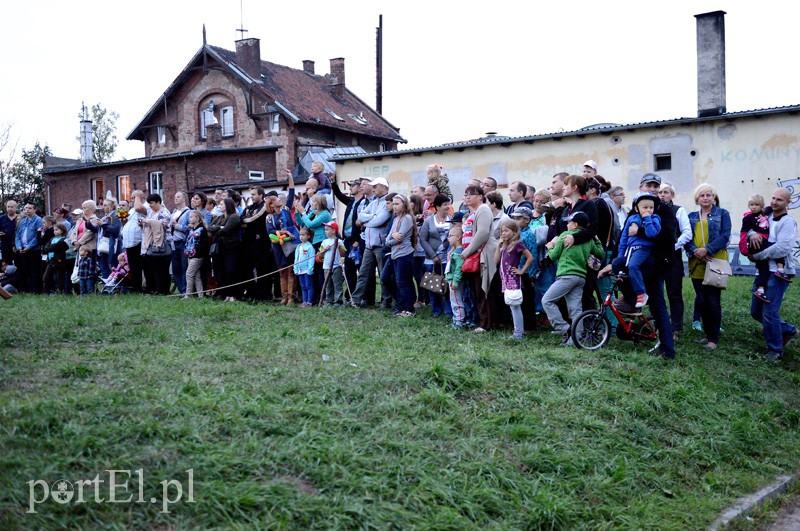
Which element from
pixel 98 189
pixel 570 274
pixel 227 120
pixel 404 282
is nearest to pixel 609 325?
pixel 570 274

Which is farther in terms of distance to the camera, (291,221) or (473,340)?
(291,221)

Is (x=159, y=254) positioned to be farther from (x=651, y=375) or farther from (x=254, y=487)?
(x=254, y=487)

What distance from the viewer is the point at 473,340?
1012 centimetres

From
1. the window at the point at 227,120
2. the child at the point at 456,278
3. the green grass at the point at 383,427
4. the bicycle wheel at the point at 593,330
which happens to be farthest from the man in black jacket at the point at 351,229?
the window at the point at 227,120

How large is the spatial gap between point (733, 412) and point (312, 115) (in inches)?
1724

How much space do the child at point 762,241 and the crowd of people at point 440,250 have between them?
19 millimetres

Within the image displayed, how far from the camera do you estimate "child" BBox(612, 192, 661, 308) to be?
31.4 ft

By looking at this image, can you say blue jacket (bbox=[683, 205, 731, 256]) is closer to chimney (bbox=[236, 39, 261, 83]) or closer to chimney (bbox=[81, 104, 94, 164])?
chimney (bbox=[236, 39, 261, 83])

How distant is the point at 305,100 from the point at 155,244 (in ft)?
120

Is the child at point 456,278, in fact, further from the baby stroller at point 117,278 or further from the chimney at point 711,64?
the chimney at point 711,64

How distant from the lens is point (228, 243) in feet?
49.8

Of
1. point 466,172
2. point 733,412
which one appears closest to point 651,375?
point 733,412

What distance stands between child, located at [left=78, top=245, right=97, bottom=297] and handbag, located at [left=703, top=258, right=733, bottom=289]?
502 inches

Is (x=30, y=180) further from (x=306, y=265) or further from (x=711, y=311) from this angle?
(x=711, y=311)
